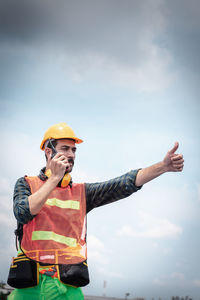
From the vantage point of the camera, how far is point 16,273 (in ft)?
13.6

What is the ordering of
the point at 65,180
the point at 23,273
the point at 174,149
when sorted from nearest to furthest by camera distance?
the point at 23,273, the point at 174,149, the point at 65,180

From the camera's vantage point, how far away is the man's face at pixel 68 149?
4695 millimetres

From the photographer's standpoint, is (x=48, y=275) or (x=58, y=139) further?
(x=58, y=139)

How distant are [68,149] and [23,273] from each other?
1.51m

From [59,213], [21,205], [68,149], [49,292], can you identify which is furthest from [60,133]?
[49,292]

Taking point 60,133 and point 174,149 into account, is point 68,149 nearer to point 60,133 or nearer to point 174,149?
point 60,133

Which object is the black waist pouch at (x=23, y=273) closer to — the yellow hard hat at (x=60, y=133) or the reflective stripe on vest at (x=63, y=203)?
the reflective stripe on vest at (x=63, y=203)

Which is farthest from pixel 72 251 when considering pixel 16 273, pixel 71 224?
pixel 16 273

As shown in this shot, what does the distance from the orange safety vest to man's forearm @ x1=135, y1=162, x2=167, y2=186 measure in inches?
31.0

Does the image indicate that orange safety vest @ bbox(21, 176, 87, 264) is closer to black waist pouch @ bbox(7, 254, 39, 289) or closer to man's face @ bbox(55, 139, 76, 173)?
black waist pouch @ bbox(7, 254, 39, 289)

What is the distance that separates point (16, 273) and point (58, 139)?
1630mm

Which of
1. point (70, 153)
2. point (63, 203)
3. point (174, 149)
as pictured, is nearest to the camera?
point (174, 149)

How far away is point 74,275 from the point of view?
410cm

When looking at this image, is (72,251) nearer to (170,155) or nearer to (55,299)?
(55,299)
